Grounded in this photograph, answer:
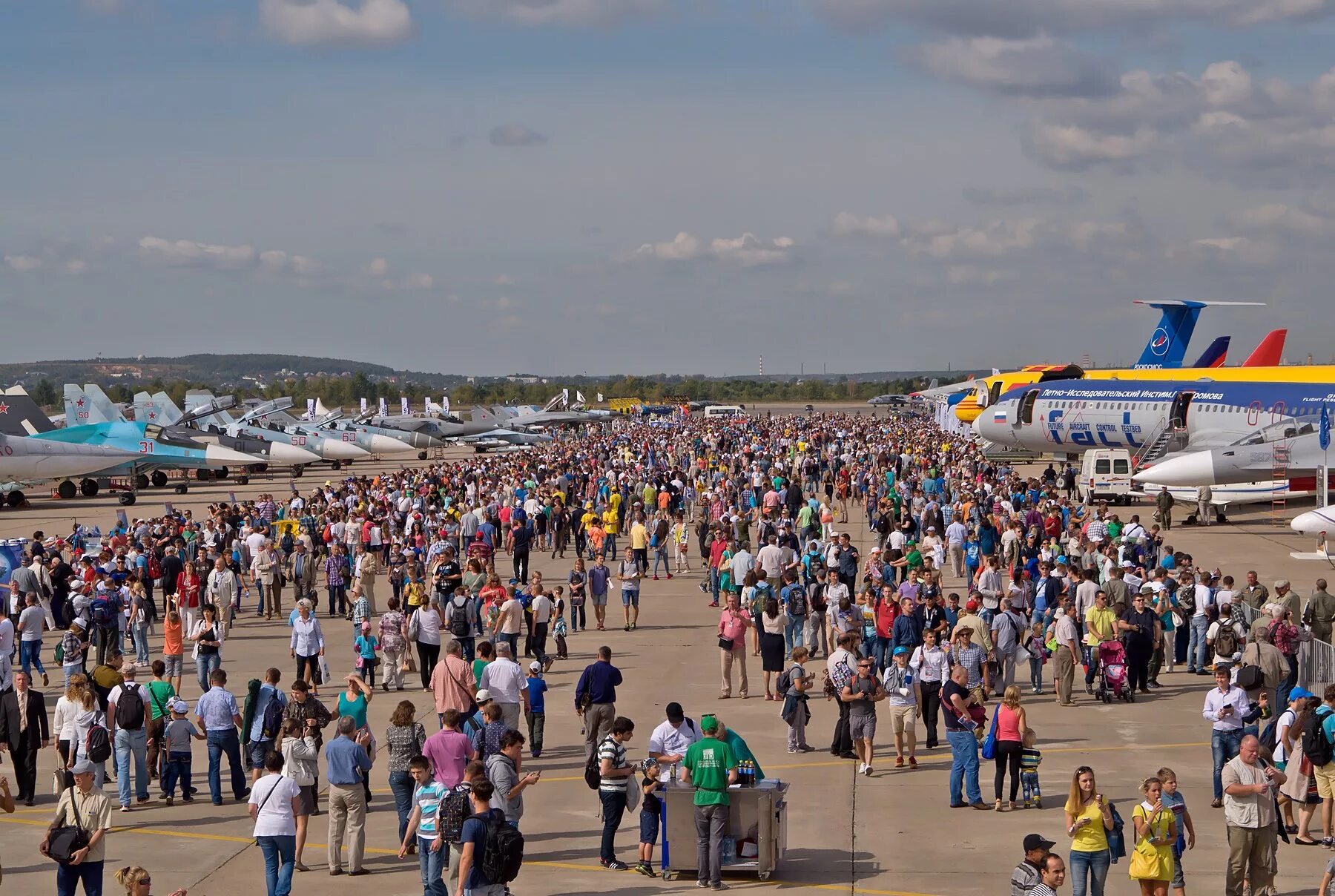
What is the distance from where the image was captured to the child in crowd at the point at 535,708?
12695 millimetres

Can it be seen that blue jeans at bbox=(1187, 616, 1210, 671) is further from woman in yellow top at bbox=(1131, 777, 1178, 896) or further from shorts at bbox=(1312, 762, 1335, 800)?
woman in yellow top at bbox=(1131, 777, 1178, 896)

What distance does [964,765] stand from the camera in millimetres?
11312

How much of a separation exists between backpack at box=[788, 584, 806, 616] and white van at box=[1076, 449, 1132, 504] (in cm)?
2113

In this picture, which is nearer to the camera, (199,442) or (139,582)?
(139,582)

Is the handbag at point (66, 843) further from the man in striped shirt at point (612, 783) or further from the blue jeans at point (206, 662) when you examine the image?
the blue jeans at point (206, 662)

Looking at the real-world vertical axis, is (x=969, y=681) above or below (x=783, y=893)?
above

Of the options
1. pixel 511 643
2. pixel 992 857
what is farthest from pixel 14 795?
pixel 992 857

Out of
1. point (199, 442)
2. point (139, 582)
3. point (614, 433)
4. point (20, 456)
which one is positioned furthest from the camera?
point (614, 433)

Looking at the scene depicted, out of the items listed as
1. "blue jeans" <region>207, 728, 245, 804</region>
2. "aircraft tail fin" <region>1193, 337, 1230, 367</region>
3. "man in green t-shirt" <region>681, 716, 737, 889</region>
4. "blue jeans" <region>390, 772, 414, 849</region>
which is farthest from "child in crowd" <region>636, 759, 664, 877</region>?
"aircraft tail fin" <region>1193, 337, 1230, 367</region>

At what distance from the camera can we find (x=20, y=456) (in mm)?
43688

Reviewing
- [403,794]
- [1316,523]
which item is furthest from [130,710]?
[1316,523]

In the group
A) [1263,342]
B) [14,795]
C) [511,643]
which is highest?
[1263,342]

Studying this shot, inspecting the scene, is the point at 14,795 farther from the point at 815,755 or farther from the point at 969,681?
the point at 969,681

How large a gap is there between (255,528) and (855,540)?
12871 millimetres
